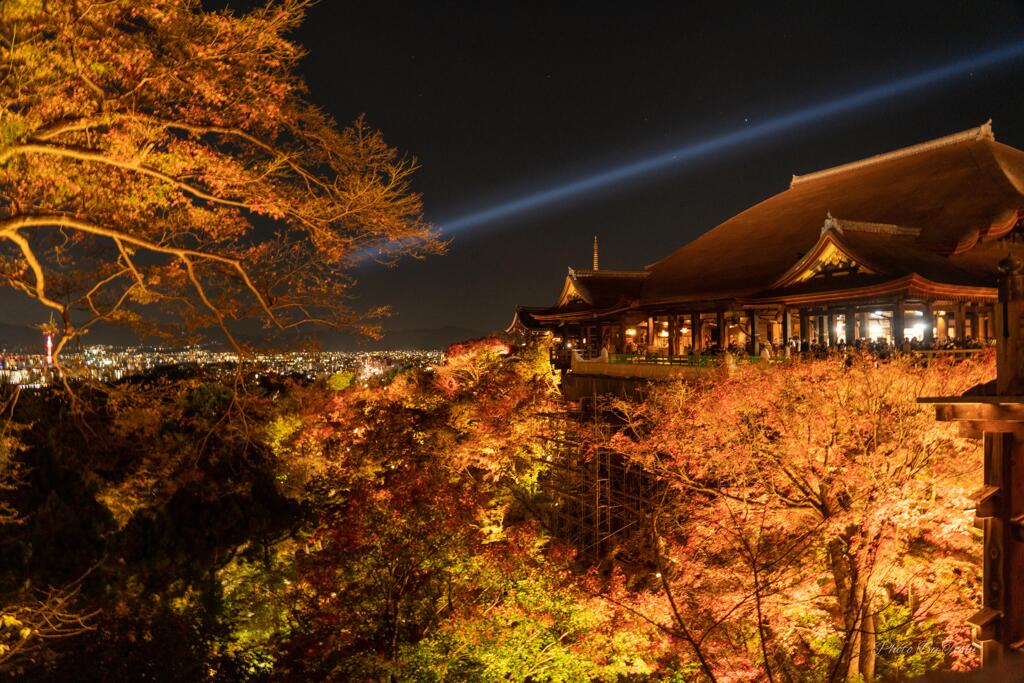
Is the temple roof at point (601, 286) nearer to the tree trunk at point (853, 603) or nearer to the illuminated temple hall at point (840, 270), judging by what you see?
the illuminated temple hall at point (840, 270)

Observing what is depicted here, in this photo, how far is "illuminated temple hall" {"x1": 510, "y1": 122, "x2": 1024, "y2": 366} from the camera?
1633cm

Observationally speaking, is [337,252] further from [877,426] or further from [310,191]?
[877,426]

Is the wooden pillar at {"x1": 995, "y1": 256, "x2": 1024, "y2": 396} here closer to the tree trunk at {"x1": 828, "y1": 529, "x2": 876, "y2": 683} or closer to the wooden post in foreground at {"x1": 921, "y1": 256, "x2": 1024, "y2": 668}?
the wooden post in foreground at {"x1": 921, "y1": 256, "x2": 1024, "y2": 668}

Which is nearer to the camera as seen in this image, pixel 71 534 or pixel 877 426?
pixel 877 426

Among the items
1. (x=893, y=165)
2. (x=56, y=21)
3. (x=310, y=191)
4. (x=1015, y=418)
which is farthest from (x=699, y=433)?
(x=893, y=165)

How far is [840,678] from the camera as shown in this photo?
7816 mm

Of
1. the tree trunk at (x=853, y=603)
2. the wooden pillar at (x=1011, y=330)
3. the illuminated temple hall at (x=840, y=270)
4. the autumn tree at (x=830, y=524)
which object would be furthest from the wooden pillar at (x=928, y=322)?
the wooden pillar at (x=1011, y=330)

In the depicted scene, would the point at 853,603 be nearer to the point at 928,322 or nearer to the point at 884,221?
the point at 928,322

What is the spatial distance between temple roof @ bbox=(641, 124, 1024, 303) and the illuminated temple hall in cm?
7

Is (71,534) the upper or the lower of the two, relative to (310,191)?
lower

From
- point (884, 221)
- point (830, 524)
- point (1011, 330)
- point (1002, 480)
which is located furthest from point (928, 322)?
point (1011, 330)

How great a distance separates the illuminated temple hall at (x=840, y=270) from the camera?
16.3m

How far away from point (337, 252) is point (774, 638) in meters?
7.43

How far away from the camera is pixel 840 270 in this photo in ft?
56.3
